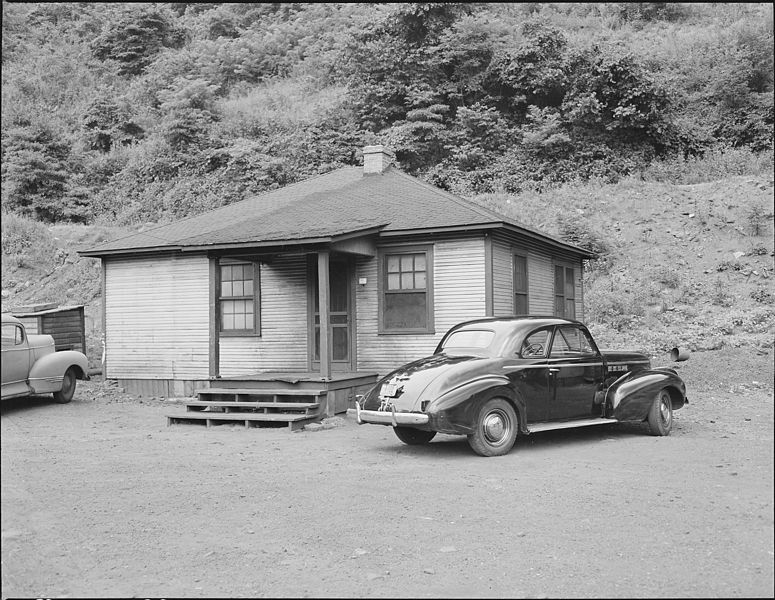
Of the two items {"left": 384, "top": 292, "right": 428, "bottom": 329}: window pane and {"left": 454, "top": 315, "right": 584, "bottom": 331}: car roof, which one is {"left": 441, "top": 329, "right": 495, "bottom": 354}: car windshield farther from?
{"left": 384, "top": 292, "right": 428, "bottom": 329}: window pane

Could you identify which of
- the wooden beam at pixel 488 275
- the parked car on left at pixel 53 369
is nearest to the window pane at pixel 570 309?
the wooden beam at pixel 488 275

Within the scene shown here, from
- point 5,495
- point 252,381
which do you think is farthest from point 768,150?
point 5,495

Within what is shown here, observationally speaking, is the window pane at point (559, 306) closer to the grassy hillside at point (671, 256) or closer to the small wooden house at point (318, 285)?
the small wooden house at point (318, 285)

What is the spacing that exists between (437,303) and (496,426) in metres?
5.27

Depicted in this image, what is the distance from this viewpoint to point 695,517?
4.46 m

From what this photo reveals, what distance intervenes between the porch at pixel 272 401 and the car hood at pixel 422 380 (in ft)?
8.76

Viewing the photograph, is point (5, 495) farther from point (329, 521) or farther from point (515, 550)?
point (329, 521)

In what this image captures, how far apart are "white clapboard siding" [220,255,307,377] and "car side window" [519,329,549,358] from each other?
6.44 metres

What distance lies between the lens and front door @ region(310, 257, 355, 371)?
14.1m

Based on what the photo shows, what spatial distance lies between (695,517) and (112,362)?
1399 centimetres

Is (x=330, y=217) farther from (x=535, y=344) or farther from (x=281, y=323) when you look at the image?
(x=535, y=344)

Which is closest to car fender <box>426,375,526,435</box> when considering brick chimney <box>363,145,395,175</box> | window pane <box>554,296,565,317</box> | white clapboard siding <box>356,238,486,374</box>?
white clapboard siding <box>356,238,486,374</box>

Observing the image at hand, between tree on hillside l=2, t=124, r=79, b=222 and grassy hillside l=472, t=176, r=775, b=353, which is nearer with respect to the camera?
tree on hillside l=2, t=124, r=79, b=222

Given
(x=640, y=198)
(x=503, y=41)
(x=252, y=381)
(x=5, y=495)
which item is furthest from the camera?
(x=503, y=41)
